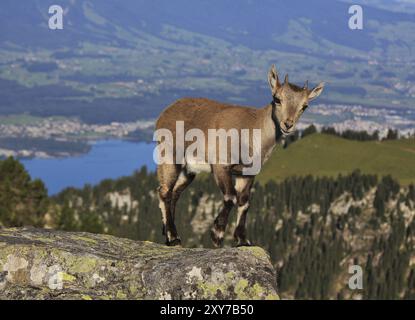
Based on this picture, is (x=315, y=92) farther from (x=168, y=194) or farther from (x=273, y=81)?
(x=168, y=194)

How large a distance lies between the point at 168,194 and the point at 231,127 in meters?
3.04

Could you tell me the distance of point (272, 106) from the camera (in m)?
18.5

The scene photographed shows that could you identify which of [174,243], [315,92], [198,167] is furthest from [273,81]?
[174,243]

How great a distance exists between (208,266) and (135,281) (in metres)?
1.39

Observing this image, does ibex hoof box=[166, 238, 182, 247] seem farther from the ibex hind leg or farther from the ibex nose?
the ibex nose

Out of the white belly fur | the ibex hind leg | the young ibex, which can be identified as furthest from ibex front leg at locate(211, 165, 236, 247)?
the ibex hind leg

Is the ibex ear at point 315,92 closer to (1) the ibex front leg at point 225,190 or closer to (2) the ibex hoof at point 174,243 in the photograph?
(1) the ibex front leg at point 225,190

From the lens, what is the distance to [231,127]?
59.7 ft

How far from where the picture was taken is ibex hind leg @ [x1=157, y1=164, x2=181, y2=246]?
19781mm

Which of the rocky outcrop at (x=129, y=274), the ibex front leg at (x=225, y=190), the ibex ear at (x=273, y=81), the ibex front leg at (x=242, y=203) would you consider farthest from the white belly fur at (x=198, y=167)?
the rocky outcrop at (x=129, y=274)

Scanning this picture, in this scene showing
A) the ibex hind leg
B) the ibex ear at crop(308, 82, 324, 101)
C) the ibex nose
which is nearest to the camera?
the ibex nose
